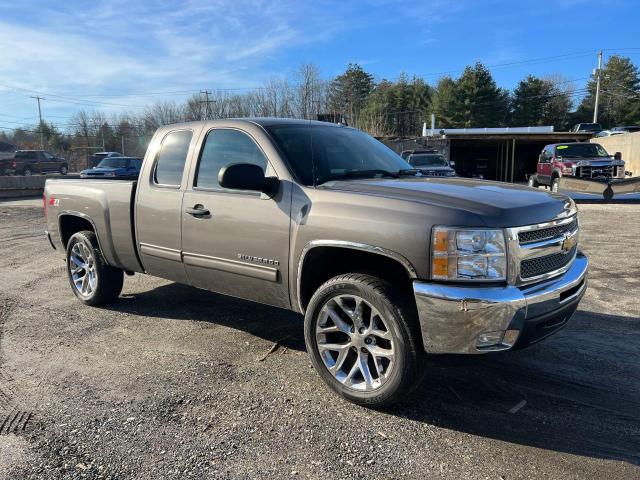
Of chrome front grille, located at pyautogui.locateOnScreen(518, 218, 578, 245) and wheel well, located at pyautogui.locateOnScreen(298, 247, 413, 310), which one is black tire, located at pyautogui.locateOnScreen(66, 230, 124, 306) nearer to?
wheel well, located at pyautogui.locateOnScreen(298, 247, 413, 310)

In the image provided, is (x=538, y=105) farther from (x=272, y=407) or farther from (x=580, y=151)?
(x=272, y=407)

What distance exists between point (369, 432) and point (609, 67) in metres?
90.3

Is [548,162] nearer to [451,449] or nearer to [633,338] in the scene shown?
[633,338]

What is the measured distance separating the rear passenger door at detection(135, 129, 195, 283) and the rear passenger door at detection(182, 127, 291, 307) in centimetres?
13

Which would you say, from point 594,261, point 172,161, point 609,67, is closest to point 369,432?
point 172,161

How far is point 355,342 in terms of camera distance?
11.2ft

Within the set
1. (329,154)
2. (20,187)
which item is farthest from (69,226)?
(20,187)

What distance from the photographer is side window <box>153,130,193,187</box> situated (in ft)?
15.3

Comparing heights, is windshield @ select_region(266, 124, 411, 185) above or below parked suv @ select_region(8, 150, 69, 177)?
above

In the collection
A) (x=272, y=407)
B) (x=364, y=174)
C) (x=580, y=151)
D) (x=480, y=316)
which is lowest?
(x=272, y=407)

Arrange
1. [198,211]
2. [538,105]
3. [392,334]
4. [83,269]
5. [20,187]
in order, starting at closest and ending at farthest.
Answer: [392,334], [198,211], [83,269], [20,187], [538,105]

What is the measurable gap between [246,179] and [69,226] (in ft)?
11.8

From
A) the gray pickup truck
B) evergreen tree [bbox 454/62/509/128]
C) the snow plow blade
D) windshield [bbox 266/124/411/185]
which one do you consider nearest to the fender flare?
the gray pickup truck

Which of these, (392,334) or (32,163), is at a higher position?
(32,163)
